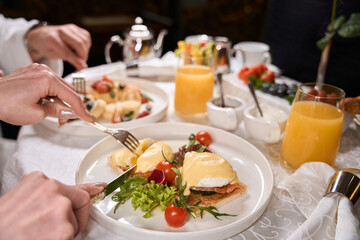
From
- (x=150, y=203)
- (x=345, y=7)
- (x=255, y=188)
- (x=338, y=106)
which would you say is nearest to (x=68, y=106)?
(x=150, y=203)

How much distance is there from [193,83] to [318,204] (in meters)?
0.81

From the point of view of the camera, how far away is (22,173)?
3.48 feet

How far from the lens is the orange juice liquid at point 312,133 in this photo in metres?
1.01

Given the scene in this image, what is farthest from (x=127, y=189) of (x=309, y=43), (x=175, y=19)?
(x=175, y=19)

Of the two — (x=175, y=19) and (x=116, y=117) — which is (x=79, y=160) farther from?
(x=175, y=19)

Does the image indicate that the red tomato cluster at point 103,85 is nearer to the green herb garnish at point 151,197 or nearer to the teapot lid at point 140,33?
the teapot lid at point 140,33

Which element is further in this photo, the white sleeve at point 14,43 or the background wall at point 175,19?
the background wall at point 175,19

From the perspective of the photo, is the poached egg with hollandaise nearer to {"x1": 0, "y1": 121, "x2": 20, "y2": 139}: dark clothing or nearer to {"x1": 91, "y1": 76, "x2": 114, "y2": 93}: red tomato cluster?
{"x1": 91, "y1": 76, "x2": 114, "y2": 93}: red tomato cluster

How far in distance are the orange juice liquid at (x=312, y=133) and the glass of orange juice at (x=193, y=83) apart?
0.50m

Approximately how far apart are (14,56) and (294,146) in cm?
160

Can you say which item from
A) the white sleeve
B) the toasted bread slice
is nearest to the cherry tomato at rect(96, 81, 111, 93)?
the white sleeve

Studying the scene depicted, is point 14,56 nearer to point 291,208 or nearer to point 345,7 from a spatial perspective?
point 291,208

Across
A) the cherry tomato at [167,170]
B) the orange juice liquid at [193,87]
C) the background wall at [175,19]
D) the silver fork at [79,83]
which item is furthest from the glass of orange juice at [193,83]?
the background wall at [175,19]

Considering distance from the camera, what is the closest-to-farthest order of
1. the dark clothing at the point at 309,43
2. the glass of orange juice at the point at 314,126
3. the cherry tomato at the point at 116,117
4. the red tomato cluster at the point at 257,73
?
the glass of orange juice at the point at 314,126 → the cherry tomato at the point at 116,117 → the red tomato cluster at the point at 257,73 → the dark clothing at the point at 309,43
